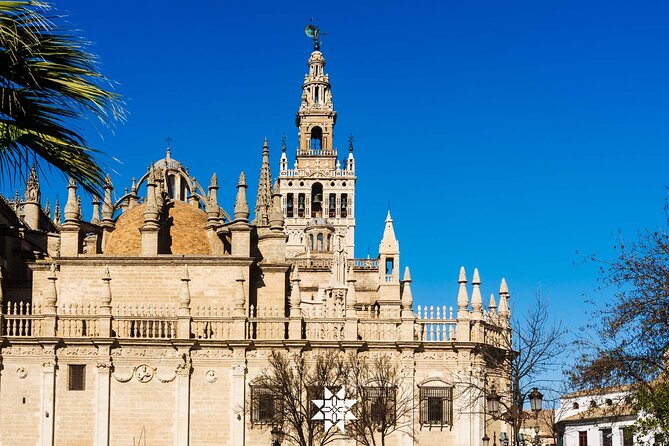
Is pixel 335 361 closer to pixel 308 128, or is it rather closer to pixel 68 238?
pixel 68 238

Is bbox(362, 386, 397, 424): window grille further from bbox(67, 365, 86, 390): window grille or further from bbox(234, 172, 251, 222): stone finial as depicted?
bbox(67, 365, 86, 390): window grille

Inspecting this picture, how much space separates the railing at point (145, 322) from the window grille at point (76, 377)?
74.8 inches

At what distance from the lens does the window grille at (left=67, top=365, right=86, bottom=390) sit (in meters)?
35.9

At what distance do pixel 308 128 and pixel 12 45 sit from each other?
287ft

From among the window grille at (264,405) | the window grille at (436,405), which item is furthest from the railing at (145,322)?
the window grille at (436,405)

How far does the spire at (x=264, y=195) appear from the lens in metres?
44.4

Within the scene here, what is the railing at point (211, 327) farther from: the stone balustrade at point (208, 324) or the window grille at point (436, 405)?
the window grille at point (436, 405)

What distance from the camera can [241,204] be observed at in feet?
129

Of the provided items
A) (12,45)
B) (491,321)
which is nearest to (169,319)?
(491,321)

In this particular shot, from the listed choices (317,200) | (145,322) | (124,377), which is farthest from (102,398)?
(317,200)

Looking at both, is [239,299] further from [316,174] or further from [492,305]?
[316,174]

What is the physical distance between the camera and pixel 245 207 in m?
39.4

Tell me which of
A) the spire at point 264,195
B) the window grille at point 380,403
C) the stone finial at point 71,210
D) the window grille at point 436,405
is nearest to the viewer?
the window grille at point 380,403

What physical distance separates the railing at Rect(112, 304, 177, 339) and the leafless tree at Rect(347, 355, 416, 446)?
7.06 metres
